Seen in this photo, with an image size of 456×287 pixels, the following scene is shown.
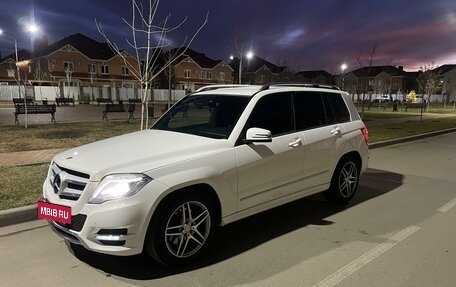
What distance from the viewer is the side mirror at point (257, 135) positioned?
14.4 feet

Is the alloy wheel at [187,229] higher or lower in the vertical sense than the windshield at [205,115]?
lower

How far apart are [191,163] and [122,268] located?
1221mm

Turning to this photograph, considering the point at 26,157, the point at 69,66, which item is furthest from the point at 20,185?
the point at 69,66

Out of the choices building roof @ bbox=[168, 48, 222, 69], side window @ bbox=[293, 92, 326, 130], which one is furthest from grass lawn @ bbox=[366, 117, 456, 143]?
building roof @ bbox=[168, 48, 222, 69]

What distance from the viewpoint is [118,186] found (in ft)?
11.9

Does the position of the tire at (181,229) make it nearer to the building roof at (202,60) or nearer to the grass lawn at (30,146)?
the grass lawn at (30,146)

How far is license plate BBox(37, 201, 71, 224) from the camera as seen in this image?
3.70 meters

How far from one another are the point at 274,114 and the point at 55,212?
2659mm

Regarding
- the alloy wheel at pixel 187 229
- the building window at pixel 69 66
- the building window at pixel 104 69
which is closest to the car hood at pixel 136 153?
the alloy wheel at pixel 187 229

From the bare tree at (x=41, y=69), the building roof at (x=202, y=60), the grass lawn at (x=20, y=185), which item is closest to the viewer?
the grass lawn at (x=20, y=185)

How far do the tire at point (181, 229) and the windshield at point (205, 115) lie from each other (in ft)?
2.79

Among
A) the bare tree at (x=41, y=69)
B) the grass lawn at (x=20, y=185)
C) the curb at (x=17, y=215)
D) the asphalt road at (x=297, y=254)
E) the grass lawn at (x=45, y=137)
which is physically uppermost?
the bare tree at (x=41, y=69)

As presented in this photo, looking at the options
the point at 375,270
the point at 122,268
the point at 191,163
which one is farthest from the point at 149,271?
the point at 375,270

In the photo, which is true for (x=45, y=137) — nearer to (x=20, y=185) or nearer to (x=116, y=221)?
(x=20, y=185)
